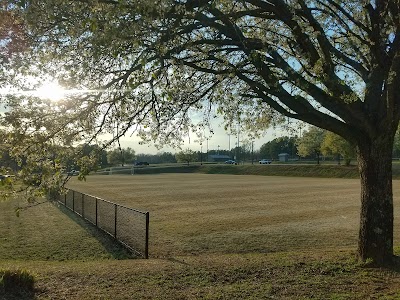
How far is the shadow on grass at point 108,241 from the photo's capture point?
12.1 metres

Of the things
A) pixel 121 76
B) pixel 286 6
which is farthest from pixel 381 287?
pixel 121 76

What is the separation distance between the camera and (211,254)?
1171cm

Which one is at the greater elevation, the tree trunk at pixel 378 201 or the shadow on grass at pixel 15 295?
the tree trunk at pixel 378 201

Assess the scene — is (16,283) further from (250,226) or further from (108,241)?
(250,226)

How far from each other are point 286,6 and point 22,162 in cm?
504

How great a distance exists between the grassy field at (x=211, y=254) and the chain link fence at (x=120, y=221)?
1.34ft

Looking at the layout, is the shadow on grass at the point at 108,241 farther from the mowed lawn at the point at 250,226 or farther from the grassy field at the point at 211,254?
the mowed lawn at the point at 250,226

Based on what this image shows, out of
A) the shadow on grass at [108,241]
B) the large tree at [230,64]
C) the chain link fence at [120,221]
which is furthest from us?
the chain link fence at [120,221]

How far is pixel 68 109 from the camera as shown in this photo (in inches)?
240

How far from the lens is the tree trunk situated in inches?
306

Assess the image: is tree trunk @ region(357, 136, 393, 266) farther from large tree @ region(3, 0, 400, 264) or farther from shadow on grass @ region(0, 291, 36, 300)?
shadow on grass @ region(0, 291, 36, 300)

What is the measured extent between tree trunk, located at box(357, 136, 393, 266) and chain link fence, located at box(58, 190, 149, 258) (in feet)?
18.6

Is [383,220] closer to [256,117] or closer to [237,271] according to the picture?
[237,271]

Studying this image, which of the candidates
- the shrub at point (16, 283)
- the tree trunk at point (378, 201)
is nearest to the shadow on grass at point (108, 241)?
the shrub at point (16, 283)
